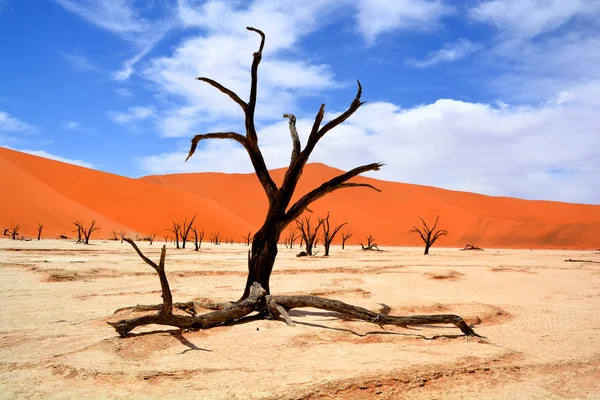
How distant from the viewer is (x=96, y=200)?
62.6m

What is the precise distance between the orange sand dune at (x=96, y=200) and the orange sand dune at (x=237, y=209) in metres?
0.13

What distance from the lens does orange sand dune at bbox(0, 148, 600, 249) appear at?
158 ft

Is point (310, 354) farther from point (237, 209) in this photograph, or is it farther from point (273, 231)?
point (237, 209)

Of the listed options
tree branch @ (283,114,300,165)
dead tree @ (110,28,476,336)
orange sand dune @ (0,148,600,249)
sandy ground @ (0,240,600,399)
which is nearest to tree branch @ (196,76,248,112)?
dead tree @ (110,28,476,336)

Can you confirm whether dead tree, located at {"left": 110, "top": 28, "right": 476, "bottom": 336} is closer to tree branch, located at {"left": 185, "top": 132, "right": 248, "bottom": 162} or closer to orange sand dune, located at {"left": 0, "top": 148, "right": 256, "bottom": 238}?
tree branch, located at {"left": 185, "top": 132, "right": 248, "bottom": 162}

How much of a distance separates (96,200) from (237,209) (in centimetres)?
2904

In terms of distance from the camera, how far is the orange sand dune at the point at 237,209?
158 feet

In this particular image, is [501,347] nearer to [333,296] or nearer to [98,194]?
[333,296]

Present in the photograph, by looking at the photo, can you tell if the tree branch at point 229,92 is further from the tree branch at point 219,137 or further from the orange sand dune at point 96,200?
the orange sand dune at point 96,200

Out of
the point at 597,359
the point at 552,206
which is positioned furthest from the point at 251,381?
the point at 552,206

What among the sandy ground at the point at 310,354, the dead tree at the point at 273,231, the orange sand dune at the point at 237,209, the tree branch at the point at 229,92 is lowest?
the sandy ground at the point at 310,354

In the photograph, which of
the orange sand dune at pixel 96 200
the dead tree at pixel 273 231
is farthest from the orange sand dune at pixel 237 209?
the dead tree at pixel 273 231

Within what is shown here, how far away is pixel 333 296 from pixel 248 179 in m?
94.6

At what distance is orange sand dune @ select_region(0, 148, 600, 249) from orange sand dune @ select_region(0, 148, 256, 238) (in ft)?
0.42
